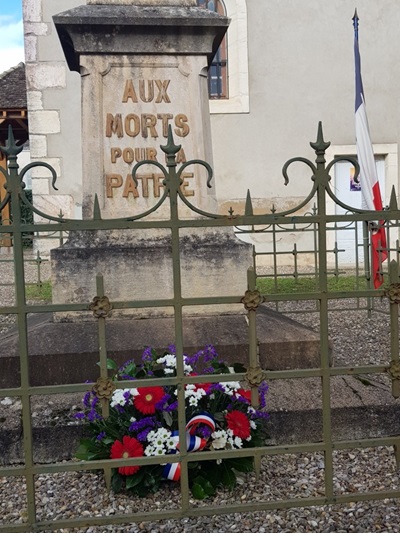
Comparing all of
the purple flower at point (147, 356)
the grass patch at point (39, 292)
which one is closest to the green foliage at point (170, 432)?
the purple flower at point (147, 356)

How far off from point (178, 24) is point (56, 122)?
23.6ft

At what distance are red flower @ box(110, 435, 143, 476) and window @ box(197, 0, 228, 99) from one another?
9.41m

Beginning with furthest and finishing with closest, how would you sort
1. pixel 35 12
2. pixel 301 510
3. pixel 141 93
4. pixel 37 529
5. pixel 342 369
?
pixel 35 12 → pixel 141 93 → pixel 301 510 → pixel 342 369 → pixel 37 529

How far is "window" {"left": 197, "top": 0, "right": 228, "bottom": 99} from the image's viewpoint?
429 inches

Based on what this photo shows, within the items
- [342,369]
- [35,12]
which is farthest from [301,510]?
[35,12]

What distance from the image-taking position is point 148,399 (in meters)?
2.47

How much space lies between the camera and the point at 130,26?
3742mm

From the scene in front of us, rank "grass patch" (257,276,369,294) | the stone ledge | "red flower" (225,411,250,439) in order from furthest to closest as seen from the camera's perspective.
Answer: "grass patch" (257,276,369,294), the stone ledge, "red flower" (225,411,250,439)

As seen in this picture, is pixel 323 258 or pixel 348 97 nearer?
pixel 323 258

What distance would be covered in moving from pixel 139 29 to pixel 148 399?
2448 mm

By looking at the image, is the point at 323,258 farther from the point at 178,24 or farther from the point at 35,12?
the point at 35,12

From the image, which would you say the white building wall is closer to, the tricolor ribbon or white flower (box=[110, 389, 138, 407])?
white flower (box=[110, 389, 138, 407])

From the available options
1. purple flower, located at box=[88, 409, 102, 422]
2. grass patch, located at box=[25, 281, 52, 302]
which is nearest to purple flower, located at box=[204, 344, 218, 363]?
purple flower, located at box=[88, 409, 102, 422]

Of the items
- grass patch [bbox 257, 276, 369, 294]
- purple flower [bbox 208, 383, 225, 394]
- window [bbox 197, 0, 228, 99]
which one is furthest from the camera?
window [bbox 197, 0, 228, 99]
